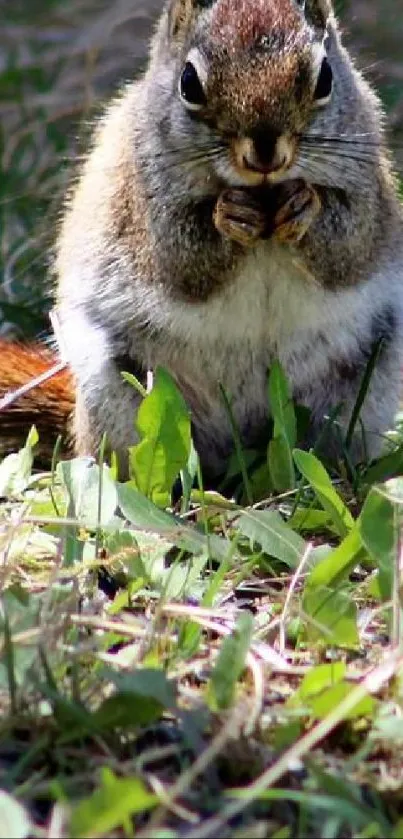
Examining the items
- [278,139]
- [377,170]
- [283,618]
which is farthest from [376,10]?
[283,618]

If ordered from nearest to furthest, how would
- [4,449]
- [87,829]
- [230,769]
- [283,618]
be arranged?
1. [87,829]
2. [230,769]
3. [283,618]
4. [4,449]

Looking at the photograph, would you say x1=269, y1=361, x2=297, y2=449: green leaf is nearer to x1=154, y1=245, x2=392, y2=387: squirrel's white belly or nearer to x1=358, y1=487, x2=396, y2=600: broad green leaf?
x1=154, y1=245, x2=392, y2=387: squirrel's white belly

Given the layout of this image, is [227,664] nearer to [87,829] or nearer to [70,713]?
[70,713]

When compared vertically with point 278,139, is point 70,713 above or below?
below

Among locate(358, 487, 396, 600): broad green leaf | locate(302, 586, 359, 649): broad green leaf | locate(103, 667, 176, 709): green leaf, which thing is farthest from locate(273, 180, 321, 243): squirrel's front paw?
locate(103, 667, 176, 709): green leaf

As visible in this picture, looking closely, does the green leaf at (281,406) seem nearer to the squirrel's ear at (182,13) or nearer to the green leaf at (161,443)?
the green leaf at (161,443)

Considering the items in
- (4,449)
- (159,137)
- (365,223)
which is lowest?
(4,449)

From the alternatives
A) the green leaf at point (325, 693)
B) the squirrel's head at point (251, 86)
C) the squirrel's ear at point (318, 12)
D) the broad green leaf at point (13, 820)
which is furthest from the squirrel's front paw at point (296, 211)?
the broad green leaf at point (13, 820)

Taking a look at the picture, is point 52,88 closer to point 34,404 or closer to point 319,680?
point 34,404
